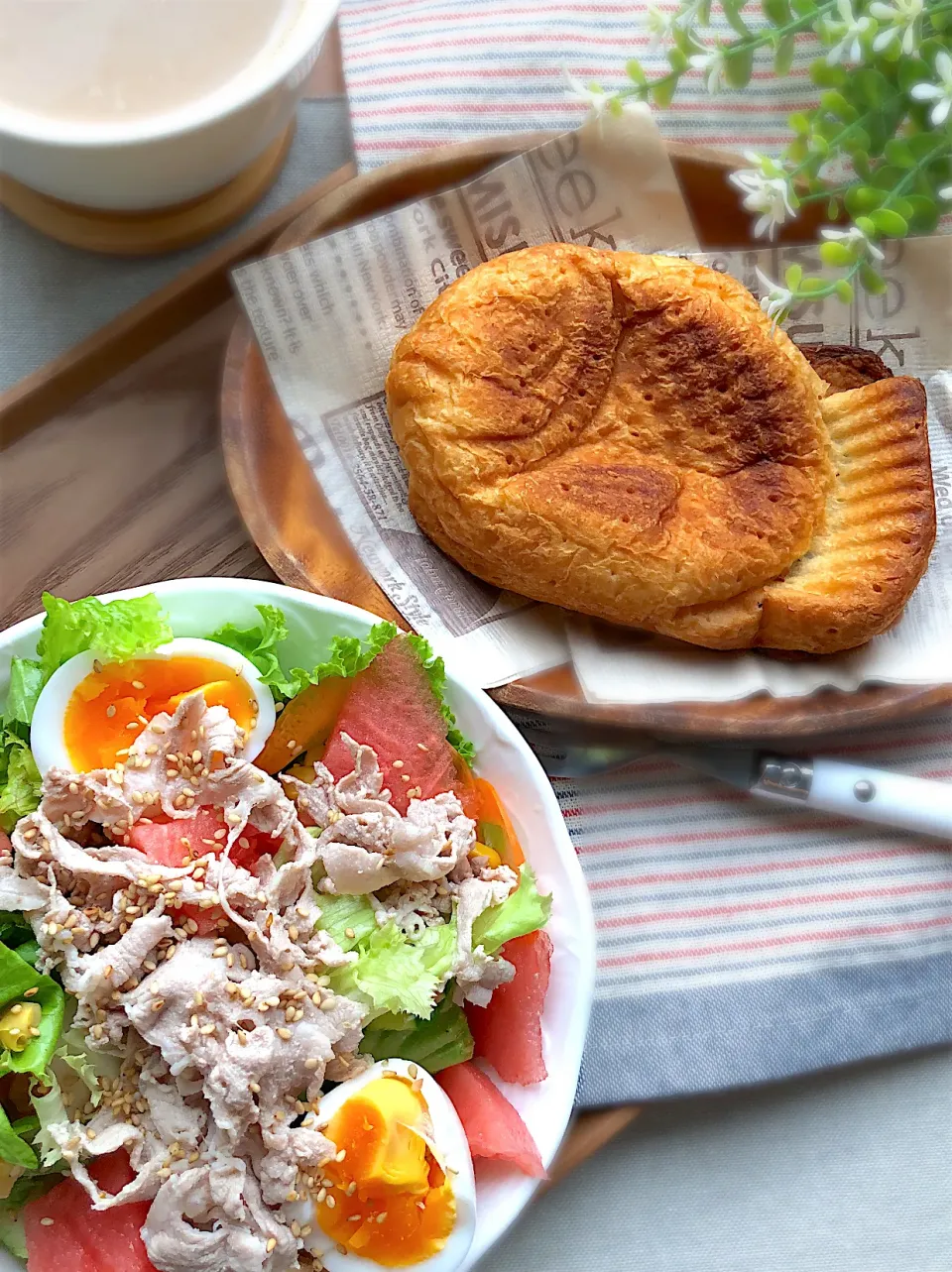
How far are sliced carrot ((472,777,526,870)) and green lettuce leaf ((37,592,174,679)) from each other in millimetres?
404

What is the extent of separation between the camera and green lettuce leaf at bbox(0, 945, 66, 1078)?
0.98 meters

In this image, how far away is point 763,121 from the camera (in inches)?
63.1

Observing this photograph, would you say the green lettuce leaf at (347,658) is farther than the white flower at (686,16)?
No

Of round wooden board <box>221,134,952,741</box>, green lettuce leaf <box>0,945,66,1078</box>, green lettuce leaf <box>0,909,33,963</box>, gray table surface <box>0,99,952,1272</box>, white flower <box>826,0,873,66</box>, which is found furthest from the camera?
gray table surface <box>0,99,952,1272</box>

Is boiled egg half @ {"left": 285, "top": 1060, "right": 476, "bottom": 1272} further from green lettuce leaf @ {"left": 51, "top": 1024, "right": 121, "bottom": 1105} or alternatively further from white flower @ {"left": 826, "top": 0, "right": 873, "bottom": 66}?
white flower @ {"left": 826, "top": 0, "right": 873, "bottom": 66}

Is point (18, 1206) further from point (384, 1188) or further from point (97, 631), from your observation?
point (97, 631)

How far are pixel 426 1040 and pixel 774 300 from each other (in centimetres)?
97

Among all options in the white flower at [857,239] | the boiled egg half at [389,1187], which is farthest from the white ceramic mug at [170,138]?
the boiled egg half at [389,1187]

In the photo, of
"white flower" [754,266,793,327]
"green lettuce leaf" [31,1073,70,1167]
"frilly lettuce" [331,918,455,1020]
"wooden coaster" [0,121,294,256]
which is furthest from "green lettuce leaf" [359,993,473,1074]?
"wooden coaster" [0,121,294,256]

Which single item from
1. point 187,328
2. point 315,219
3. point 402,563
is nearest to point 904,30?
point 315,219

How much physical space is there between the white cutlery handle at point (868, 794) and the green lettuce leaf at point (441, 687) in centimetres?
46

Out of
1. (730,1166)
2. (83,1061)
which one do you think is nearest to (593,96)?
(83,1061)

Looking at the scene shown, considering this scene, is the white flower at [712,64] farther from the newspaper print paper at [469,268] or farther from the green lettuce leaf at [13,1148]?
the green lettuce leaf at [13,1148]

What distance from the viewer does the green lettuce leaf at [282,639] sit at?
1.15 meters
